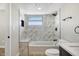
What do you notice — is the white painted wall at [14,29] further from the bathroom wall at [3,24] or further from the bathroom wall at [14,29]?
the bathroom wall at [3,24]

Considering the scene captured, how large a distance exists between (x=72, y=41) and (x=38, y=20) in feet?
3.08

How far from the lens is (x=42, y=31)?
2.57 m

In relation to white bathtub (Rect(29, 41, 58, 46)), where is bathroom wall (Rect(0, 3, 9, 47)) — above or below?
above

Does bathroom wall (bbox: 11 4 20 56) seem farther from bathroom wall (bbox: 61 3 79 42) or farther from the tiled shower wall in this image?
bathroom wall (bbox: 61 3 79 42)

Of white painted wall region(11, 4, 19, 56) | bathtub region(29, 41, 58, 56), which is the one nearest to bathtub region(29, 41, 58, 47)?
bathtub region(29, 41, 58, 56)

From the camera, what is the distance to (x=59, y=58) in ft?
2.88

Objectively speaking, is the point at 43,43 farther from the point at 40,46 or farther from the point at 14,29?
the point at 14,29

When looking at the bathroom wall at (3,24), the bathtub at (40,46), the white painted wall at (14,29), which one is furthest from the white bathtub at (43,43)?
the bathroom wall at (3,24)

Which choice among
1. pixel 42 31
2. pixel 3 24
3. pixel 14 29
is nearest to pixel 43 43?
pixel 42 31

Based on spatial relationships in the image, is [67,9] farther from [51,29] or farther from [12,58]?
[12,58]

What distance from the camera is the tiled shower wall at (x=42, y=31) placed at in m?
2.55

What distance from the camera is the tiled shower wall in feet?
8.36

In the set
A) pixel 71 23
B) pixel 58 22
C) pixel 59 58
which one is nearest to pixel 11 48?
pixel 58 22

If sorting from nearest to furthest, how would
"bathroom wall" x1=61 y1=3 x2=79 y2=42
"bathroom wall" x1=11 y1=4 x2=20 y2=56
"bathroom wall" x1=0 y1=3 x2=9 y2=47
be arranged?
1. "bathroom wall" x1=0 y1=3 x2=9 y2=47
2. "bathroom wall" x1=61 y1=3 x2=79 y2=42
3. "bathroom wall" x1=11 y1=4 x2=20 y2=56
